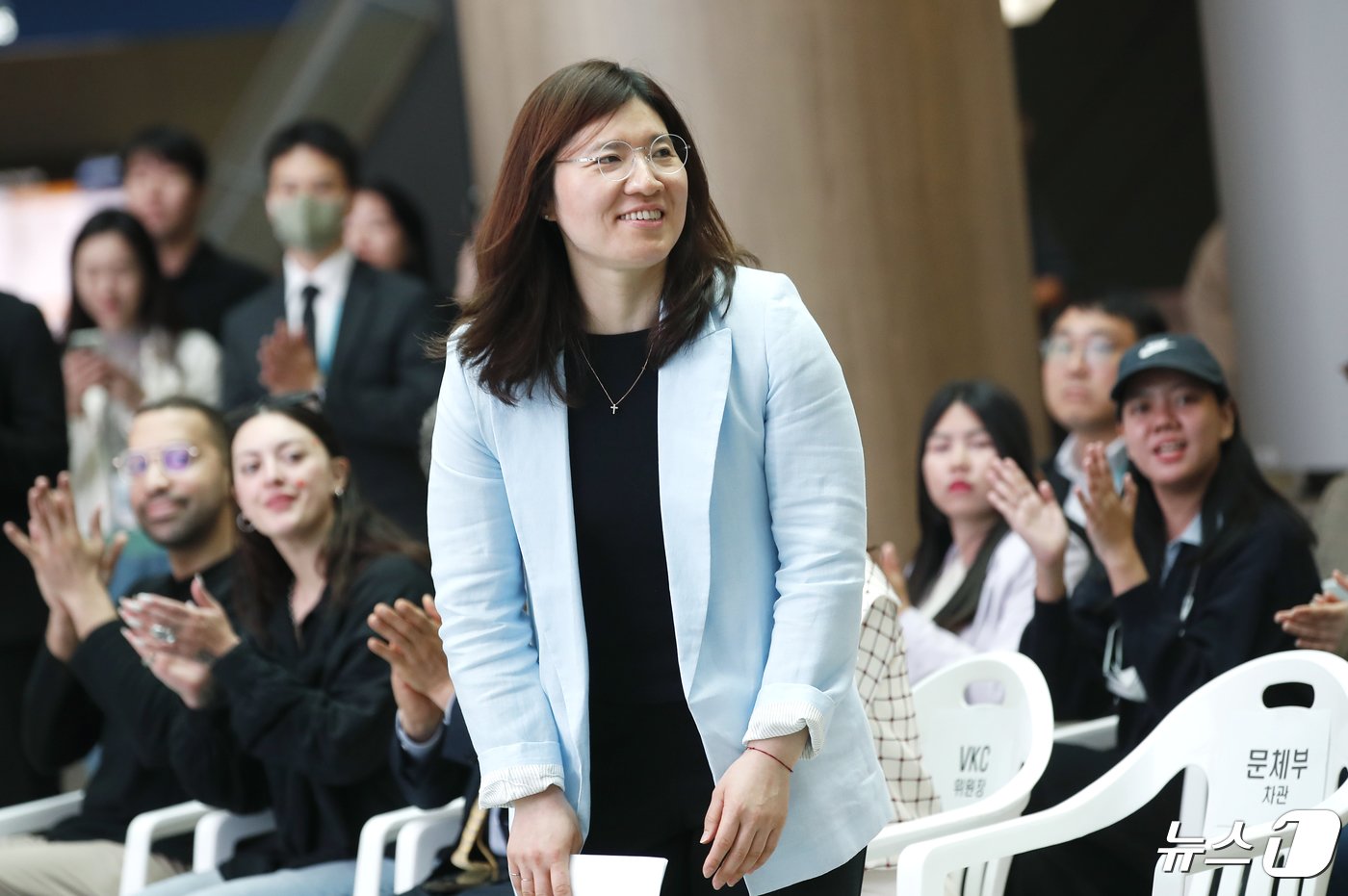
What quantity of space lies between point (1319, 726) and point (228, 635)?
2.00 m

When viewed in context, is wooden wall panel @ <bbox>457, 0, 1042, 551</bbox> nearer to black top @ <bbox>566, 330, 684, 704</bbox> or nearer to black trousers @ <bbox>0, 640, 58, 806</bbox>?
black trousers @ <bbox>0, 640, 58, 806</bbox>

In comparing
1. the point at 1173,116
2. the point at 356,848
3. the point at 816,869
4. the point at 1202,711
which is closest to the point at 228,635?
the point at 356,848

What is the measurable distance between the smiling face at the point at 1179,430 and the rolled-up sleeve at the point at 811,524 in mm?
1500

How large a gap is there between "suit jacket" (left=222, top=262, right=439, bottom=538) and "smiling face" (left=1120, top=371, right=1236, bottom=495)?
1917 mm

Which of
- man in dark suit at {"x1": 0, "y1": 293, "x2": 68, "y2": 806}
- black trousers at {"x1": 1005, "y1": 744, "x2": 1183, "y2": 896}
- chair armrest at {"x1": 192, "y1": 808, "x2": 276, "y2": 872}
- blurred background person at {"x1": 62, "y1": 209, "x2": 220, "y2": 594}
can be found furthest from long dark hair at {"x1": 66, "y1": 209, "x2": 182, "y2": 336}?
black trousers at {"x1": 1005, "y1": 744, "x2": 1183, "y2": 896}

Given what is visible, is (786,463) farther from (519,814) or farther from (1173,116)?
(1173,116)

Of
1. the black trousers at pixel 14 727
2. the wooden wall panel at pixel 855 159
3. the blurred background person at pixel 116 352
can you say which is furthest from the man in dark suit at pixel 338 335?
the black trousers at pixel 14 727

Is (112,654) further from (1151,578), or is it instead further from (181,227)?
(181,227)

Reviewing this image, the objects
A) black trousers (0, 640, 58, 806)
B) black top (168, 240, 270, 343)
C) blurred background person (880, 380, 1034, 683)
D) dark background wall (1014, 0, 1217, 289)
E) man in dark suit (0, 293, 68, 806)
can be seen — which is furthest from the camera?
dark background wall (1014, 0, 1217, 289)

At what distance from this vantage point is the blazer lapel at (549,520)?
6.38 ft

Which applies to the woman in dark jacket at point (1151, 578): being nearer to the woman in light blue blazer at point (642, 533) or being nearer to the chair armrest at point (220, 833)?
the woman in light blue blazer at point (642, 533)

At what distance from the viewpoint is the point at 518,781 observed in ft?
6.32

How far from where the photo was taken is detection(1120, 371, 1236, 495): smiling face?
3254mm

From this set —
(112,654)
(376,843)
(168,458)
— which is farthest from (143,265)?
(376,843)
